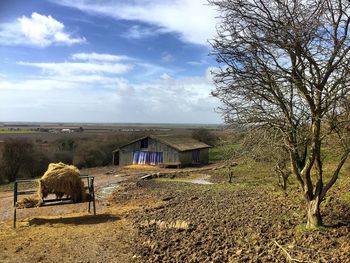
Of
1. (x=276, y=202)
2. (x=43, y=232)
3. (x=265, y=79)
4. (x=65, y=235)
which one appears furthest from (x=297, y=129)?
(x=43, y=232)

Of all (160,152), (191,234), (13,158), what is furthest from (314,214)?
(13,158)

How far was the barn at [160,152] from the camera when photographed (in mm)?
46062

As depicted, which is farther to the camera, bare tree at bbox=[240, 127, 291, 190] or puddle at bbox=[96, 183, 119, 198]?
puddle at bbox=[96, 183, 119, 198]

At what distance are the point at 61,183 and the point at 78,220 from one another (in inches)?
54.5

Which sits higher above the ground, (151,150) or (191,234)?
(191,234)

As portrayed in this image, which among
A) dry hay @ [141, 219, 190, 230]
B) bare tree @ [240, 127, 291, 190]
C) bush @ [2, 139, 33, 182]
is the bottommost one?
bush @ [2, 139, 33, 182]

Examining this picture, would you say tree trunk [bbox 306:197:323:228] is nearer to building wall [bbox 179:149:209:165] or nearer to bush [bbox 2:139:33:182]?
building wall [bbox 179:149:209:165]

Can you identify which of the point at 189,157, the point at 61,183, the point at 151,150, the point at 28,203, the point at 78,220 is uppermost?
the point at 61,183

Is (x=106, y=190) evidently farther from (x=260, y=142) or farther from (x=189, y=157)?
(x=189, y=157)

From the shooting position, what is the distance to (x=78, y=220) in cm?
1349

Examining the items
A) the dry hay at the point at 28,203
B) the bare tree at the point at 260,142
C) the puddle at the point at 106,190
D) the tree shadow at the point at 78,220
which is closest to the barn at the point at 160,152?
the puddle at the point at 106,190

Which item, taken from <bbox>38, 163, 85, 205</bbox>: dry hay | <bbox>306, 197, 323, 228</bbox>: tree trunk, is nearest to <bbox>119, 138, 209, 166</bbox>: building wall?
<bbox>38, 163, 85, 205</bbox>: dry hay

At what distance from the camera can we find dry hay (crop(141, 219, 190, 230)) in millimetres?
10734

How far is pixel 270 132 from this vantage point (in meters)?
8.74
